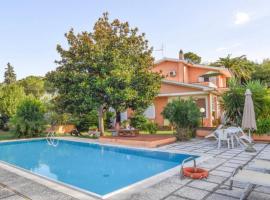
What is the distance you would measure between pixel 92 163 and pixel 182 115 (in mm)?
6939

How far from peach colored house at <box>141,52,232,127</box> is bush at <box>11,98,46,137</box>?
1070 centimetres

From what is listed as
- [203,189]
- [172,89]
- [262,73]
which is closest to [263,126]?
[203,189]

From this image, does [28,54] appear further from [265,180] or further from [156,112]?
[265,180]

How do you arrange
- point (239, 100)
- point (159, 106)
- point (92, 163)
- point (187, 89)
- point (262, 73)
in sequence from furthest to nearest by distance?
point (262, 73), point (159, 106), point (187, 89), point (239, 100), point (92, 163)

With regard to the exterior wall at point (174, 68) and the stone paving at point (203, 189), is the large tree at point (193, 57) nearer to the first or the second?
the exterior wall at point (174, 68)

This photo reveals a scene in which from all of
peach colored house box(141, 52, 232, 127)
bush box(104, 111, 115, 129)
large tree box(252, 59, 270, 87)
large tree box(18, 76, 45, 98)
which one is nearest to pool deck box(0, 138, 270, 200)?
peach colored house box(141, 52, 232, 127)

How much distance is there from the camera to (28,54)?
24.5 meters

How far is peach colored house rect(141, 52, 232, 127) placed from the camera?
22297 millimetres

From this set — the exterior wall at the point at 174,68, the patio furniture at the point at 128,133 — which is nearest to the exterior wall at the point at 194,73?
the exterior wall at the point at 174,68

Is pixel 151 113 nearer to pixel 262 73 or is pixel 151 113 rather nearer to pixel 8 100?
pixel 8 100

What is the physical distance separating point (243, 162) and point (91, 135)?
1351 centimetres

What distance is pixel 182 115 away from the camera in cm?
1577

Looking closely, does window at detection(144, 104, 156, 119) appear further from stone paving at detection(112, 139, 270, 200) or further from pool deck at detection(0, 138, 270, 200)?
pool deck at detection(0, 138, 270, 200)

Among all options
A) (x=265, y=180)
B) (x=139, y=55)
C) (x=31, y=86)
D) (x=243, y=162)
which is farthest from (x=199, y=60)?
(x=265, y=180)
